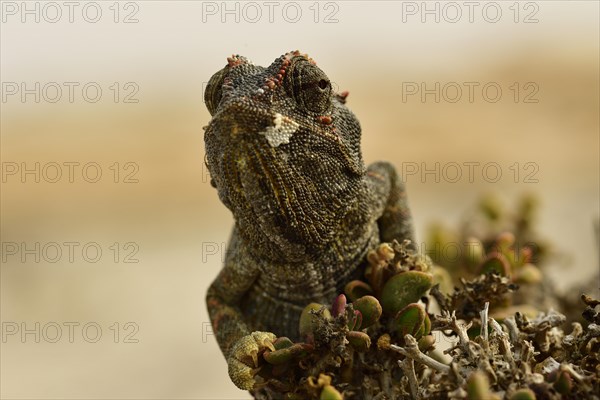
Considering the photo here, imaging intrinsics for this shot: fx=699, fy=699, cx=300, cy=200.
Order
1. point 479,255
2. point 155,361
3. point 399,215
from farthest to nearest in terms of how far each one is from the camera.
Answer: point 155,361
point 479,255
point 399,215

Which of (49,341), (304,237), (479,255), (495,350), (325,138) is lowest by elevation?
(49,341)

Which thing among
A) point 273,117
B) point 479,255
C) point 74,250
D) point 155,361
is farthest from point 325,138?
point 74,250

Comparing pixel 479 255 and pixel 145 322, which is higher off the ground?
pixel 479 255

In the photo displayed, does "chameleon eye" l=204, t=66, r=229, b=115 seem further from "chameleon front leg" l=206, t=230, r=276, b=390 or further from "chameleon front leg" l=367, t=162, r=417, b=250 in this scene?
"chameleon front leg" l=367, t=162, r=417, b=250

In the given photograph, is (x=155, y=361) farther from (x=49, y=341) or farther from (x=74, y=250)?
(x=74, y=250)

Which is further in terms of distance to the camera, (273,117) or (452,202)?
(452,202)

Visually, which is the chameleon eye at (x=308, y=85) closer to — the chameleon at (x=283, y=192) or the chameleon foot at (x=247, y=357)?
the chameleon at (x=283, y=192)

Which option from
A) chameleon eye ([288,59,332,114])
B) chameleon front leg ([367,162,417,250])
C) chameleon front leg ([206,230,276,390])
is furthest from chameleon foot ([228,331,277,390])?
chameleon front leg ([367,162,417,250])
